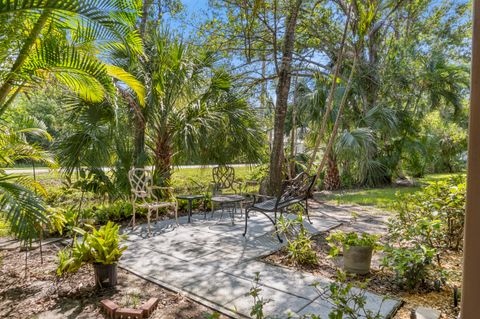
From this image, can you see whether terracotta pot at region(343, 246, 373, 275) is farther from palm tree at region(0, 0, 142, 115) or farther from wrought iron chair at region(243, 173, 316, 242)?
palm tree at region(0, 0, 142, 115)

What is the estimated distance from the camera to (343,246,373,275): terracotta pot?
3049 mm

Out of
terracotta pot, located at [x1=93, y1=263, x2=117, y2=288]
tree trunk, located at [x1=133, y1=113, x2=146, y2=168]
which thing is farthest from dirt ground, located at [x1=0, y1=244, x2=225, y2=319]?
tree trunk, located at [x1=133, y1=113, x2=146, y2=168]

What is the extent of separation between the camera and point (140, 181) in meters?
4.91

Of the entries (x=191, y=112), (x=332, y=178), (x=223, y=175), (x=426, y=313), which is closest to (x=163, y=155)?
(x=191, y=112)

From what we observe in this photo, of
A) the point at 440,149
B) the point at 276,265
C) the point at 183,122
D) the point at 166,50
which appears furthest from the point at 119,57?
the point at 440,149

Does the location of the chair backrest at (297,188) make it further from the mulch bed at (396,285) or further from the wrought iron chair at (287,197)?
the mulch bed at (396,285)

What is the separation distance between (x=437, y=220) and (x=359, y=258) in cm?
81

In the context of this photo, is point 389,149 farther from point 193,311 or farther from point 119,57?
point 193,311

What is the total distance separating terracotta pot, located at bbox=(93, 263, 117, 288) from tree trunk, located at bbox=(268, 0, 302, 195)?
432 centimetres

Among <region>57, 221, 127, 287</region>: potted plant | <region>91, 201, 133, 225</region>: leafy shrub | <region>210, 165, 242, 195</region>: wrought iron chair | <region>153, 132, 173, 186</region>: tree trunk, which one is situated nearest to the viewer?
<region>57, 221, 127, 287</region>: potted plant

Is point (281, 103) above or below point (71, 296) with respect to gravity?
above

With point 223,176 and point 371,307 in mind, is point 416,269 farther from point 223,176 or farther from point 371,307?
point 223,176

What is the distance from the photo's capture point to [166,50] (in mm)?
5598

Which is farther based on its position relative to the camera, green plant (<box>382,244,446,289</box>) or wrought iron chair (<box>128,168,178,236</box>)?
wrought iron chair (<box>128,168,178,236</box>)
